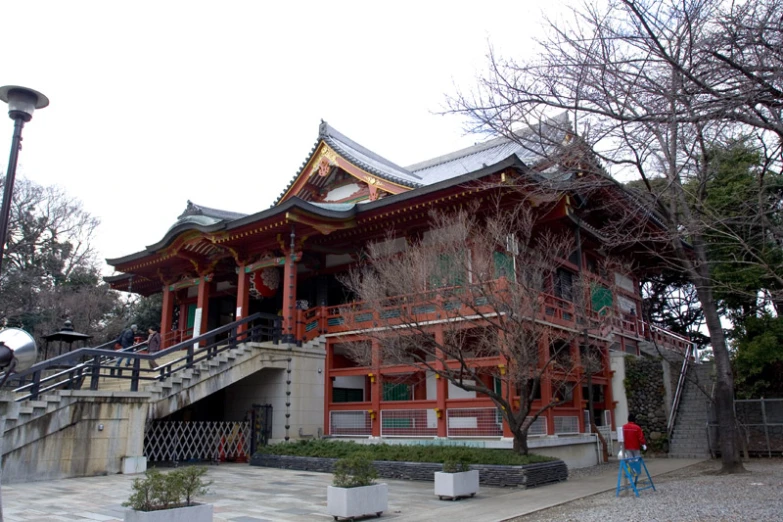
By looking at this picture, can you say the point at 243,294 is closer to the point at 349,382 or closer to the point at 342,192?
the point at 349,382

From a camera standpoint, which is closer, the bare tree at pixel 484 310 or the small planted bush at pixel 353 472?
the small planted bush at pixel 353 472

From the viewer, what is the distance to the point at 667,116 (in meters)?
6.55

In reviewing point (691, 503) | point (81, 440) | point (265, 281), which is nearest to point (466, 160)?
point (265, 281)

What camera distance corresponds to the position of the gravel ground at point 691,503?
812cm

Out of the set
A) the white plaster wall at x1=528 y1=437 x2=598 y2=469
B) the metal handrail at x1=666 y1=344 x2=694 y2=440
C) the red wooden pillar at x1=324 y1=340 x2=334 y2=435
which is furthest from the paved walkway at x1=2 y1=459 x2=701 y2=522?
the metal handrail at x1=666 y1=344 x2=694 y2=440

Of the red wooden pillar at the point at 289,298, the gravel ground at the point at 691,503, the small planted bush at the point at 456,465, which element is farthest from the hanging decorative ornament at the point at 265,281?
the gravel ground at the point at 691,503

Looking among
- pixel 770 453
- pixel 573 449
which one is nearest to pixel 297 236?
pixel 573 449

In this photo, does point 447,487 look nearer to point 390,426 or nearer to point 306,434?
point 390,426

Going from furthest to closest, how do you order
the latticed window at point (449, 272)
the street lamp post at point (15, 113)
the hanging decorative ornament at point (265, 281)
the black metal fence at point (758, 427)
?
the hanging decorative ornament at point (265, 281), the black metal fence at point (758, 427), the latticed window at point (449, 272), the street lamp post at point (15, 113)

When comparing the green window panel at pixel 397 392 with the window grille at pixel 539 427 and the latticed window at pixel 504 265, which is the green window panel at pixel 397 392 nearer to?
the window grille at pixel 539 427

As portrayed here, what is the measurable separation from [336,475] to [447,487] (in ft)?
7.94

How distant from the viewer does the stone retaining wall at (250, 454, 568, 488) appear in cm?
1186

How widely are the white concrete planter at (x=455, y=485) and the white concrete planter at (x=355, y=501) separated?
5.86 feet

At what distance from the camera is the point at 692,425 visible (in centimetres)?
1866
